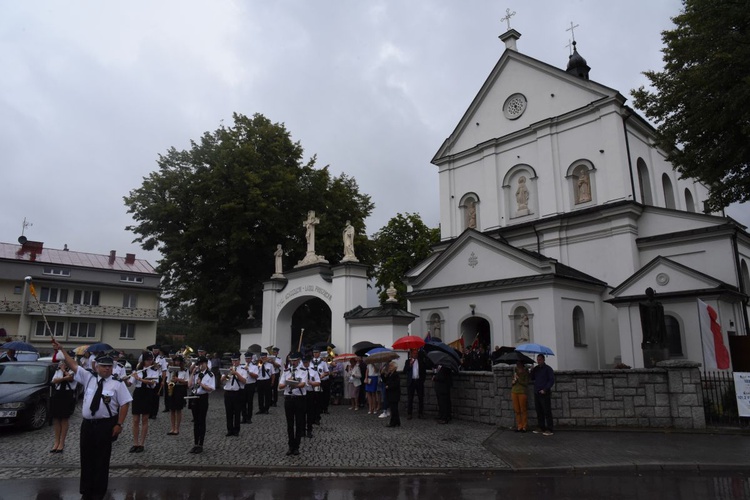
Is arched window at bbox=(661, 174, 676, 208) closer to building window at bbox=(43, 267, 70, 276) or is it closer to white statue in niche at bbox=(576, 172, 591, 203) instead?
white statue in niche at bbox=(576, 172, 591, 203)

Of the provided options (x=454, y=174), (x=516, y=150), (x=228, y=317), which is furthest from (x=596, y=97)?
(x=228, y=317)

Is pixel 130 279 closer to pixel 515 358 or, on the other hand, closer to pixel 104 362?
pixel 515 358

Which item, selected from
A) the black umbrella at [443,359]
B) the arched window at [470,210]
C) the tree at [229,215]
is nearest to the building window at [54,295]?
the tree at [229,215]

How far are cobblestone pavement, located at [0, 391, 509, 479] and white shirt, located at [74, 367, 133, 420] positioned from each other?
2.16 metres

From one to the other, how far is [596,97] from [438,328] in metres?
13.0

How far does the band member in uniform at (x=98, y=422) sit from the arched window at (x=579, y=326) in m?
17.0

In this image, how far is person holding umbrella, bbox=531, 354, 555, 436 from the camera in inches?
442

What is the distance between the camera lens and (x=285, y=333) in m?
21.7

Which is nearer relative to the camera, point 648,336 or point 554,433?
point 554,433

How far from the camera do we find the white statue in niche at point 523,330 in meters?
19.3

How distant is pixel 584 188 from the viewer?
23828 millimetres

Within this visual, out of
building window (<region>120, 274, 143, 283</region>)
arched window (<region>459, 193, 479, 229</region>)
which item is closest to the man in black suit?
arched window (<region>459, 193, 479, 229</region>)

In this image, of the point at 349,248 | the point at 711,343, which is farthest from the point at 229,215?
the point at 711,343

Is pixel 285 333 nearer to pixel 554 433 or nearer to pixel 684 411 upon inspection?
pixel 554 433
